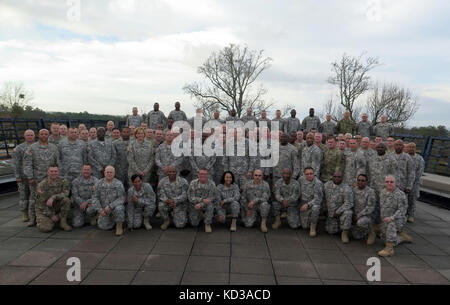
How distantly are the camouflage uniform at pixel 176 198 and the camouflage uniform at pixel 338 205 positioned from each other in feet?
9.68

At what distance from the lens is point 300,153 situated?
7.73m

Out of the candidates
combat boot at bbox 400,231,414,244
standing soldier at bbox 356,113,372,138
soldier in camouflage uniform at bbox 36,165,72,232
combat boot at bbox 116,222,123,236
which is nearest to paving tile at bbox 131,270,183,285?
combat boot at bbox 116,222,123,236

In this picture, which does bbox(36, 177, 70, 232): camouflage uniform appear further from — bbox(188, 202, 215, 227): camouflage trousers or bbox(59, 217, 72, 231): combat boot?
bbox(188, 202, 215, 227): camouflage trousers

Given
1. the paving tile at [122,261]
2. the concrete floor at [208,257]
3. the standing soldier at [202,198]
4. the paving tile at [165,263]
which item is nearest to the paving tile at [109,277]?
the concrete floor at [208,257]

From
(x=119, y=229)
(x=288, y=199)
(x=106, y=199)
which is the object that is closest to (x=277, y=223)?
Result: (x=288, y=199)

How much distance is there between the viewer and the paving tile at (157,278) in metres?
3.95

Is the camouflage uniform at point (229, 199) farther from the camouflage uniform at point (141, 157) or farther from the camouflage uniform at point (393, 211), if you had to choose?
the camouflage uniform at point (393, 211)

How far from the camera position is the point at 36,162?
613 cm

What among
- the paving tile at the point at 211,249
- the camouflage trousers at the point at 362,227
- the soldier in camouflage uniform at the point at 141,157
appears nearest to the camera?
the paving tile at the point at 211,249
